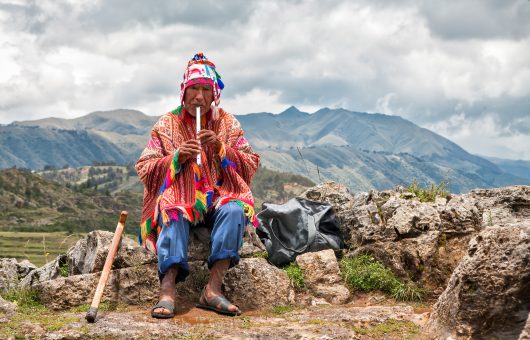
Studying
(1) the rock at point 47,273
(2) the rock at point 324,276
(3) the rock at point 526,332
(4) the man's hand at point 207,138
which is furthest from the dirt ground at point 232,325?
(1) the rock at point 47,273

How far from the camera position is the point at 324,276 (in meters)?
8.17

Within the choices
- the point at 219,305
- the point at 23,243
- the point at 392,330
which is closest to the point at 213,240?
the point at 219,305

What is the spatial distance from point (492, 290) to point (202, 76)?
4523 millimetres

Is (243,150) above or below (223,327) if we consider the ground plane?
above

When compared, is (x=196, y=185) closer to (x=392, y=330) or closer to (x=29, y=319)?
(x=29, y=319)

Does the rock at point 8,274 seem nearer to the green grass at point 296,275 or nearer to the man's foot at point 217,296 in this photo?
the man's foot at point 217,296

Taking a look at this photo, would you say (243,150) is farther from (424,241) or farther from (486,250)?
(486,250)

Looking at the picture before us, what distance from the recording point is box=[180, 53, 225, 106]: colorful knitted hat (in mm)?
7406

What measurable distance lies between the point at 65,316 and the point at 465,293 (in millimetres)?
4379

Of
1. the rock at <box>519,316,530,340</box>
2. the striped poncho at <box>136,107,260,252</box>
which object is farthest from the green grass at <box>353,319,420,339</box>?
the striped poncho at <box>136,107,260,252</box>

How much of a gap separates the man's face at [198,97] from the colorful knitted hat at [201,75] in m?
0.06

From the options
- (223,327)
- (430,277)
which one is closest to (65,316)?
(223,327)

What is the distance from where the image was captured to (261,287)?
7387mm

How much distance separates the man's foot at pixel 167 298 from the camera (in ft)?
20.6
